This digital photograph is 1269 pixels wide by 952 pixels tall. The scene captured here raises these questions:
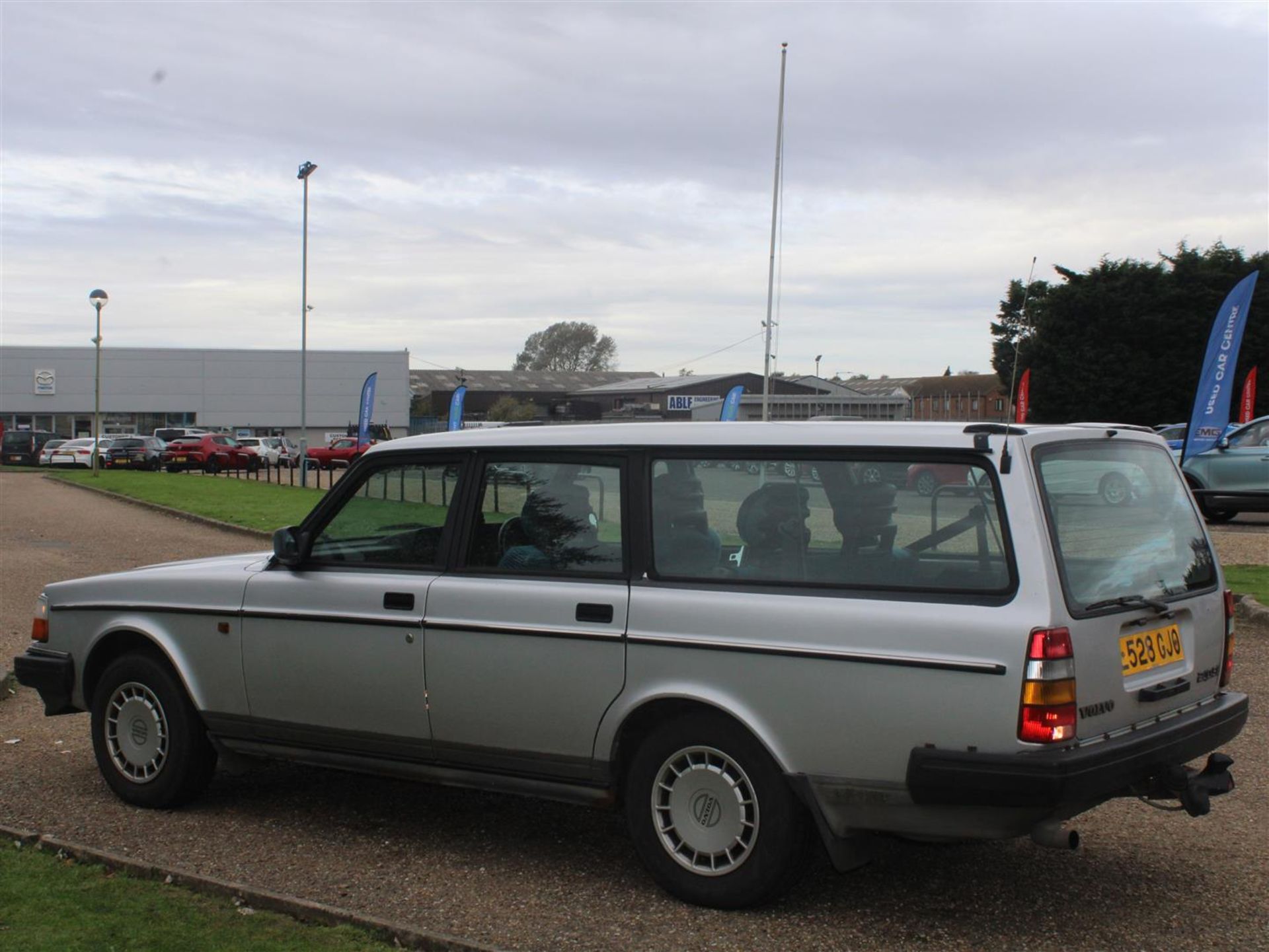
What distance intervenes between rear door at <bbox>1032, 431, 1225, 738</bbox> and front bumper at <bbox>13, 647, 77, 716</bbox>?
4.64m

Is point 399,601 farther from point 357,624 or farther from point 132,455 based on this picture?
point 132,455

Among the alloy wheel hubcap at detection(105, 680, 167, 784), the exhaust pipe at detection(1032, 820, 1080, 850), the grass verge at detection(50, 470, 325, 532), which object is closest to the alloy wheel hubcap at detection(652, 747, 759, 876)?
the exhaust pipe at detection(1032, 820, 1080, 850)

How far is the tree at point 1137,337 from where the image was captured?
5647 centimetres

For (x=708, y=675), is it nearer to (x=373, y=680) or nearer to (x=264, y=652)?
(x=373, y=680)

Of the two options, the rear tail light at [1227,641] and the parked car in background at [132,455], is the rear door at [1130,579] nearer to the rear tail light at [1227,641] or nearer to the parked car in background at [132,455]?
the rear tail light at [1227,641]

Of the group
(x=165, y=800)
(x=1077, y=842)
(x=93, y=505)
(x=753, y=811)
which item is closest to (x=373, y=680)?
(x=165, y=800)

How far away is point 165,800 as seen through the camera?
19.5 feet

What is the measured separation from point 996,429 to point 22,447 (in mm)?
57003

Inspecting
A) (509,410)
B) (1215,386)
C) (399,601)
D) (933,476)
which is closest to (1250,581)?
(933,476)

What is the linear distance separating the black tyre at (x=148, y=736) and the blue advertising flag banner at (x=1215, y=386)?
62.3ft

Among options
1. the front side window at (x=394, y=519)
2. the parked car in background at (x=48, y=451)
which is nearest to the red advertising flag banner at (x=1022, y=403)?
the front side window at (x=394, y=519)

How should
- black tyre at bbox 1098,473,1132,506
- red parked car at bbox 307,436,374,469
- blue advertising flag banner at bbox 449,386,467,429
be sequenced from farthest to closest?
red parked car at bbox 307,436,374,469 < blue advertising flag banner at bbox 449,386,467,429 < black tyre at bbox 1098,473,1132,506

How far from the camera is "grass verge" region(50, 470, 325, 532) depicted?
2345cm

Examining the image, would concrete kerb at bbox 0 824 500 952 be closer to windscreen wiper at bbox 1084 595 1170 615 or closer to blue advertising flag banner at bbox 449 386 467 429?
windscreen wiper at bbox 1084 595 1170 615
